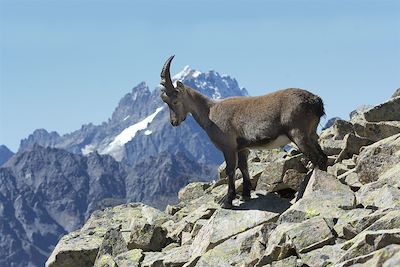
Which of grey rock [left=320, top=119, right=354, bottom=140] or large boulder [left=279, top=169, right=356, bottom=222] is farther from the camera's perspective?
grey rock [left=320, top=119, right=354, bottom=140]

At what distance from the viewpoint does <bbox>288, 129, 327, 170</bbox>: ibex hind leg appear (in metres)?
18.7

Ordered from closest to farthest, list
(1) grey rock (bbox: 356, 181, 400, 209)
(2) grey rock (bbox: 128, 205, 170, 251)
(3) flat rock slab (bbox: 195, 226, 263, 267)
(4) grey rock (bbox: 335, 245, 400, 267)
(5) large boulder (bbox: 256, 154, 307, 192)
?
(4) grey rock (bbox: 335, 245, 400, 267) < (1) grey rock (bbox: 356, 181, 400, 209) < (3) flat rock slab (bbox: 195, 226, 263, 267) < (5) large boulder (bbox: 256, 154, 307, 192) < (2) grey rock (bbox: 128, 205, 170, 251)

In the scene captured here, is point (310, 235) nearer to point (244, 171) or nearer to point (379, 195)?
point (379, 195)

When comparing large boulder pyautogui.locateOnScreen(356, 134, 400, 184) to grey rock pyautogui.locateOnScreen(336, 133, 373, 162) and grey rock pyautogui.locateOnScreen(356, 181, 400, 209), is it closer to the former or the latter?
grey rock pyautogui.locateOnScreen(356, 181, 400, 209)

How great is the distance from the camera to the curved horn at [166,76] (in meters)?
22.7

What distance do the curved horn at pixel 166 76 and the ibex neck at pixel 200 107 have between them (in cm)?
73

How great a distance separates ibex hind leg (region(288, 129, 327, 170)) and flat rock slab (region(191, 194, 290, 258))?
5.02ft

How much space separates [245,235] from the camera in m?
16.9

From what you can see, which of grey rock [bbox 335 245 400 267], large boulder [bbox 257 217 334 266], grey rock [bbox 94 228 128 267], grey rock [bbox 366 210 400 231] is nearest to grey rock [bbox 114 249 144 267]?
grey rock [bbox 94 228 128 267]

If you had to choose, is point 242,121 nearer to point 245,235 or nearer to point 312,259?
point 245,235

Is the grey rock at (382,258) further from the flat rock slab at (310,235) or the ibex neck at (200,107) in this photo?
the ibex neck at (200,107)

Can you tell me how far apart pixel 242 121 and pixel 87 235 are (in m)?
8.07

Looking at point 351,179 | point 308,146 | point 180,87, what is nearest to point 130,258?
point 308,146

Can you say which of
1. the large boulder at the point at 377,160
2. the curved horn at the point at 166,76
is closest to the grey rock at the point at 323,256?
the large boulder at the point at 377,160
